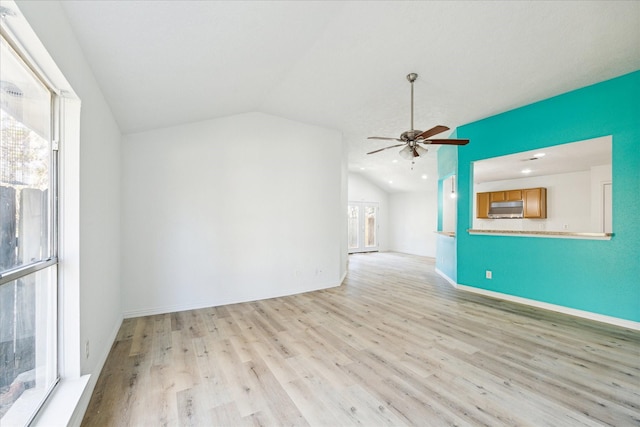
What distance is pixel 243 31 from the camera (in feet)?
6.66

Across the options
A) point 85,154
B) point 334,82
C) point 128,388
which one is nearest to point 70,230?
point 85,154

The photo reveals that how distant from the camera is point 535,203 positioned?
6559mm

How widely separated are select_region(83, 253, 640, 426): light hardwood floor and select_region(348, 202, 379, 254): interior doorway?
6.25 metres

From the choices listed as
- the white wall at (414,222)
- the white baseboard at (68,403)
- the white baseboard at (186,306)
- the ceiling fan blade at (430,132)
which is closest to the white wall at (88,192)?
the white baseboard at (68,403)

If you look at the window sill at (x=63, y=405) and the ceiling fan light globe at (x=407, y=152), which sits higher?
the ceiling fan light globe at (x=407, y=152)

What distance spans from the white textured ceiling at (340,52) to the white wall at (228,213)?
0.39 m

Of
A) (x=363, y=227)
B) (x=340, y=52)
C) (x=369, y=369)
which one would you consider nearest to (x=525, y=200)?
(x=363, y=227)

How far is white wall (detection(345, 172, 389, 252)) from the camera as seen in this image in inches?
385

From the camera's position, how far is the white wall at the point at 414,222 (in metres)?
9.12

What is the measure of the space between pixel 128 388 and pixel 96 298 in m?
0.75

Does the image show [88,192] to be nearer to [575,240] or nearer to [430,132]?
[430,132]

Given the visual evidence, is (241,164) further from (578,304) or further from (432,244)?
(432,244)

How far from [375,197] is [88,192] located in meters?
9.37

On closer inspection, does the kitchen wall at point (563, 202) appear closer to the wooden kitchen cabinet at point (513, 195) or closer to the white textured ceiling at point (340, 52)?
the wooden kitchen cabinet at point (513, 195)
